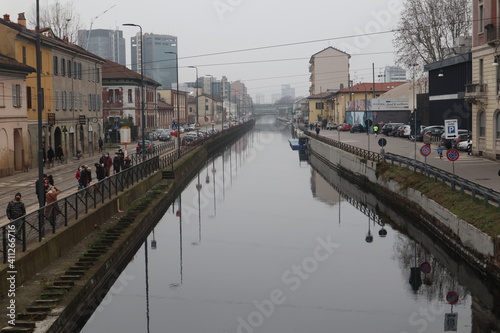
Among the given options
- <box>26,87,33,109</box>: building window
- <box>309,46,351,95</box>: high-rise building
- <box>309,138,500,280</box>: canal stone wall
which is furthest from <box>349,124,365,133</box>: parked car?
<box>309,46,351,95</box>: high-rise building

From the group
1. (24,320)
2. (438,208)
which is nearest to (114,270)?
(24,320)

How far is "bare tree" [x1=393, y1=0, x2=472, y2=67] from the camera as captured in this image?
66.8 meters

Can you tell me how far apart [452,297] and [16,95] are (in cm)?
3125

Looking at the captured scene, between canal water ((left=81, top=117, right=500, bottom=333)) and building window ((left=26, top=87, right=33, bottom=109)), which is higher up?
building window ((left=26, top=87, right=33, bottom=109))

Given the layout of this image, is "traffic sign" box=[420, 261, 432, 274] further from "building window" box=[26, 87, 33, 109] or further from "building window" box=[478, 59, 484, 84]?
"building window" box=[26, 87, 33, 109]

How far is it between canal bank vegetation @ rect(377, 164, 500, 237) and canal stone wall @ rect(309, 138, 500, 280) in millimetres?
207

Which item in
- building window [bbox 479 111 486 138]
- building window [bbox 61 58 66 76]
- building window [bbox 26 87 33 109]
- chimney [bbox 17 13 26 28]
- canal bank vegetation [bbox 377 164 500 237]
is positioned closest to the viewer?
canal bank vegetation [bbox 377 164 500 237]

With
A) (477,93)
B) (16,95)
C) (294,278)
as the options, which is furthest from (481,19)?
(16,95)

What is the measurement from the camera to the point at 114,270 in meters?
22.1

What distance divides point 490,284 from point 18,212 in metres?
14.4

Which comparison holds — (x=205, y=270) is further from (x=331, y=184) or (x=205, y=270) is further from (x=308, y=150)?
(x=308, y=150)

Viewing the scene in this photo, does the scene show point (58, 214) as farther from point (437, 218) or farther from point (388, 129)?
point (388, 129)

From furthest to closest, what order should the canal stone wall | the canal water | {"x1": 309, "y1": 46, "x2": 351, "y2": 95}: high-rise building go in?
1. {"x1": 309, "y1": 46, "x2": 351, "y2": 95}: high-rise building
2. the canal stone wall
3. the canal water

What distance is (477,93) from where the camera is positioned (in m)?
40.3
